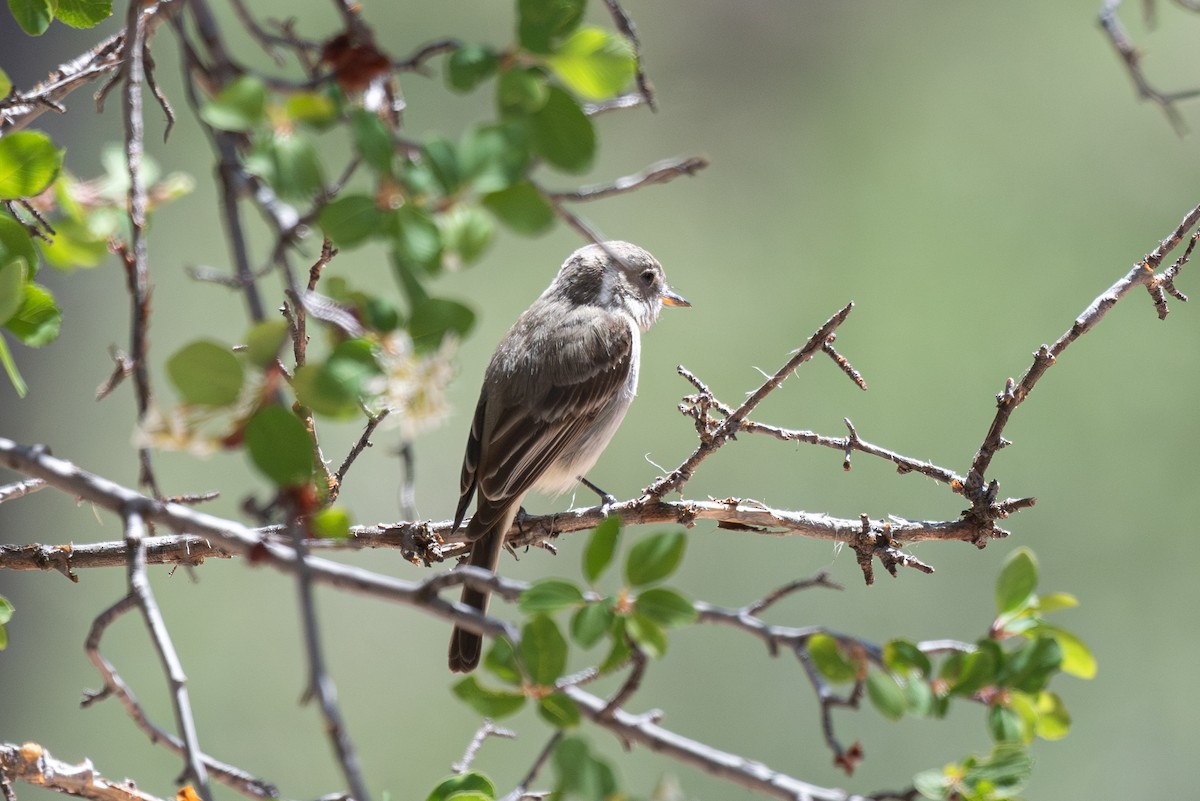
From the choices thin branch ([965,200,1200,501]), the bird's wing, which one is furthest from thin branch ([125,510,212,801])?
the bird's wing

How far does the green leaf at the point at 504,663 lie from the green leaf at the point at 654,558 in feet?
0.46

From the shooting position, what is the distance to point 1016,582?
4.21 feet

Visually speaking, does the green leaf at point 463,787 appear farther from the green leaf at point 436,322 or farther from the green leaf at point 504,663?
the green leaf at point 436,322

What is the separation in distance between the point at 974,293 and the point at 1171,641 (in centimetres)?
251

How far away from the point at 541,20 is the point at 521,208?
20cm

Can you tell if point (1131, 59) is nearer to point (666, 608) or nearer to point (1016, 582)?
point (1016, 582)

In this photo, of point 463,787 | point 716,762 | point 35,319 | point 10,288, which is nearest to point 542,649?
point 716,762

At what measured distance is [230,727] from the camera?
6.69 m

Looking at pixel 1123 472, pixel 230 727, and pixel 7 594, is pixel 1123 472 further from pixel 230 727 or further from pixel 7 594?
pixel 7 594

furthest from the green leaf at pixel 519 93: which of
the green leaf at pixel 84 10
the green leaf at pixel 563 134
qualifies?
the green leaf at pixel 84 10

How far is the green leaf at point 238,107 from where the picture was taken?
3.36 feet

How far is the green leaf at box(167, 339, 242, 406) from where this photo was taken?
3.38 ft

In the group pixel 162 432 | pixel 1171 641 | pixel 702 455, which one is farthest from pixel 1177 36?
pixel 162 432

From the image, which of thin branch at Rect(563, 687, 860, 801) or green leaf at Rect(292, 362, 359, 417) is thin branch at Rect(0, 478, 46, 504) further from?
thin branch at Rect(563, 687, 860, 801)
